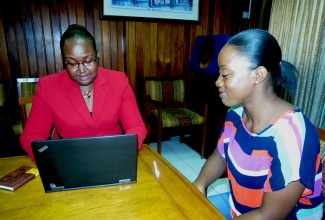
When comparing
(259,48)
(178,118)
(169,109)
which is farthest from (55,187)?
(169,109)

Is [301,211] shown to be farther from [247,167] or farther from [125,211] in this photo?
[125,211]

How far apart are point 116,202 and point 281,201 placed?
649 millimetres

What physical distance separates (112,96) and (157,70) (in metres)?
2.23

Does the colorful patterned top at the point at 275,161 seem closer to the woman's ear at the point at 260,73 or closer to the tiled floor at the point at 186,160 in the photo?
the woman's ear at the point at 260,73

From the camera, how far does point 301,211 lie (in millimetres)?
1041

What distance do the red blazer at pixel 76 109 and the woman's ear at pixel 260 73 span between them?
780 millimetres

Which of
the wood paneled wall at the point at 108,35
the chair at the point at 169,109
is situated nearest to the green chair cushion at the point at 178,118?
the chair at the point at 169,109

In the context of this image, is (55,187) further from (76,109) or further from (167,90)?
(167,90)

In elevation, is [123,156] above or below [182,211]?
above

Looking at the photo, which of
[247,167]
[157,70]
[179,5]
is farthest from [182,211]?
[179,5]

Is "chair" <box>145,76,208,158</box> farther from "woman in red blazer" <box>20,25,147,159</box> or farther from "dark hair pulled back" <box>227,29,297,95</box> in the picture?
"dark hair pulled back" <box>227,29,297,95</box>

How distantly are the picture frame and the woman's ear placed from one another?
8.95ft

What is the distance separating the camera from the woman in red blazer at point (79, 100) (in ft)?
4.53

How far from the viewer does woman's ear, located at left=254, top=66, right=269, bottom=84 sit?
993 mm
